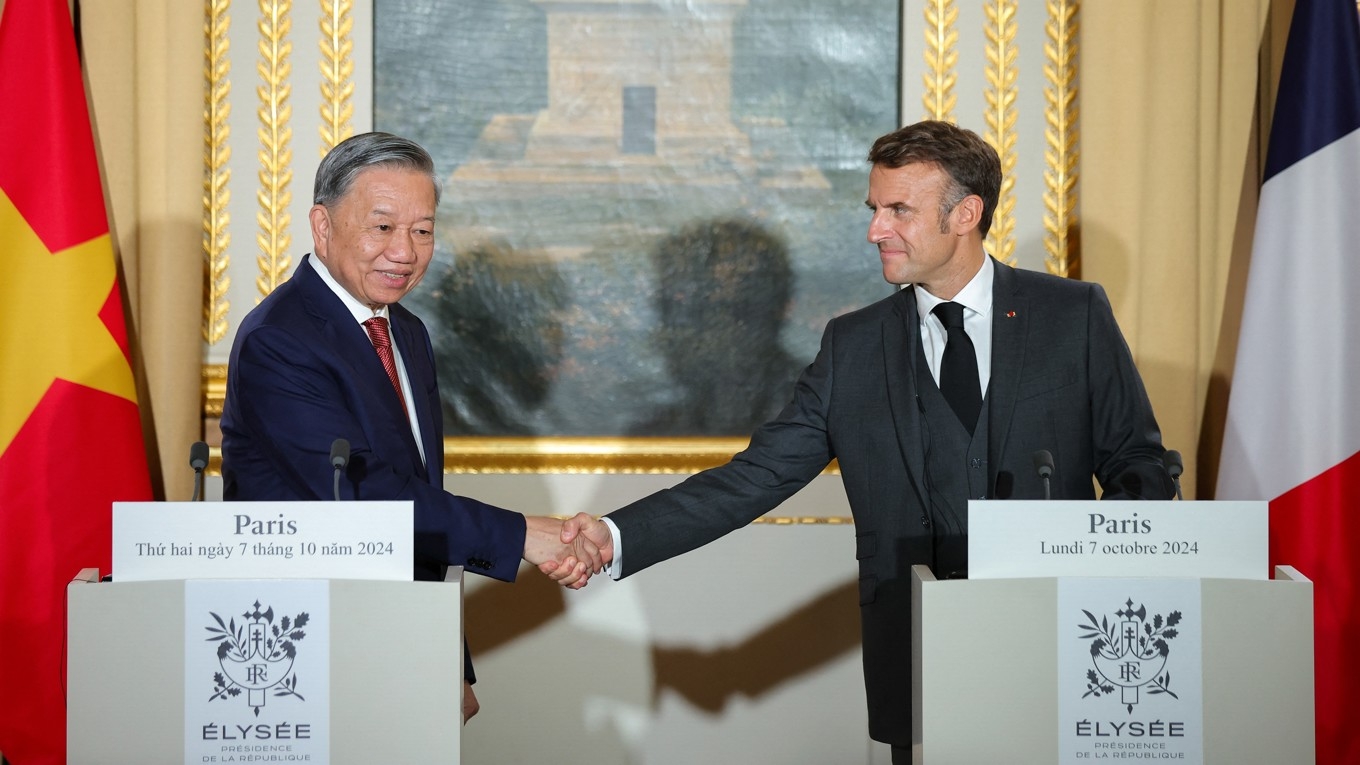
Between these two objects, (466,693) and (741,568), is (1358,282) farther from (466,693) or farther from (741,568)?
(466,693)

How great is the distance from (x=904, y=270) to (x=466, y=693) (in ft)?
4.32

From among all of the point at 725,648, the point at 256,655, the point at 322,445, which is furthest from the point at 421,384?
the point at 725,648

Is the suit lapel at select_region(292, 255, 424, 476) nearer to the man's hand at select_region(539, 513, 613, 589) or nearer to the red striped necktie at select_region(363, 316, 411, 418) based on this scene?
the red striped necktie at select_region(363, 316, 411, 418)

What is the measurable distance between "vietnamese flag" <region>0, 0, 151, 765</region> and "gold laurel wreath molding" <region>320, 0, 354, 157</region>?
27.6 inches

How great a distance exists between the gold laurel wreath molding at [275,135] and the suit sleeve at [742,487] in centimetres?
162

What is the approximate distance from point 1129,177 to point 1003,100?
1.48 ft

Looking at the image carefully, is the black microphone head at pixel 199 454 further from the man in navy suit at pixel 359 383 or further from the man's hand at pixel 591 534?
the man's hand at pixel 591 534

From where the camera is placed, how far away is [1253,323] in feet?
11.7

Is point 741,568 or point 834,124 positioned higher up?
point 834,124

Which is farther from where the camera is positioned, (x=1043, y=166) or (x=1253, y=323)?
(x=1043, y=166)

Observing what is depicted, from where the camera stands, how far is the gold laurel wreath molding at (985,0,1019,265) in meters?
3.94

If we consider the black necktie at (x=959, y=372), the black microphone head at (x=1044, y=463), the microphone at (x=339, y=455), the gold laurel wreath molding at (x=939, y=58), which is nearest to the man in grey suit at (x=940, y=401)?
the black necktie at (x=959, y=372)

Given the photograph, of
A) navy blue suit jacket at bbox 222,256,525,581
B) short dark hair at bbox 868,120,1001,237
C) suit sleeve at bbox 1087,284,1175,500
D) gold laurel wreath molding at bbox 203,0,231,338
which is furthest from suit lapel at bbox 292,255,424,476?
suit sleeve at bbox 1087,284,1175,500

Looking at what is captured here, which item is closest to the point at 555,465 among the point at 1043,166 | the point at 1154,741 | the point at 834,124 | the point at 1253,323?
the point at 834,124
